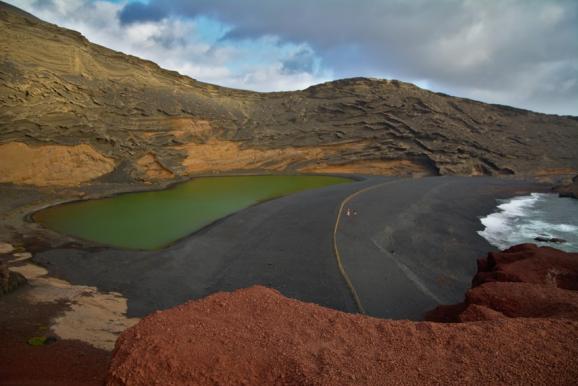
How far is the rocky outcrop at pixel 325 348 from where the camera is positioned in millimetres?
3475

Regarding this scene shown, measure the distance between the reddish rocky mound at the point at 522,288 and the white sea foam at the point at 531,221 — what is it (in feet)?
30.1

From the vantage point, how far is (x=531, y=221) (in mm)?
21578

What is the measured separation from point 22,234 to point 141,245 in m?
4.81

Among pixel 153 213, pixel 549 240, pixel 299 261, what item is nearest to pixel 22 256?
pixel 153 213

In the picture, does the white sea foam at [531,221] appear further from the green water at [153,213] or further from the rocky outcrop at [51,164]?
the rocky outcrop at [51,164]

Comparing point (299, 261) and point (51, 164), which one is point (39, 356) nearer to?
point (299, 261)

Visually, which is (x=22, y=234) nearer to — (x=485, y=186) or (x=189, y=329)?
(x=189, y=329)

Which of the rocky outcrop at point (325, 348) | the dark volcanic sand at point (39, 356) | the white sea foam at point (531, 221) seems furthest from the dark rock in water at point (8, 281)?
the white sea foam at point (531, 221)

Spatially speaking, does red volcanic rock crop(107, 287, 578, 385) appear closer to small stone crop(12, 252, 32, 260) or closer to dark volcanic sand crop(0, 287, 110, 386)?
dark volcanic sand crop(0, 287, 110, 386)

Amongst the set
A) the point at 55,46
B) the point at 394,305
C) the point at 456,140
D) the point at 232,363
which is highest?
the point at 55,46

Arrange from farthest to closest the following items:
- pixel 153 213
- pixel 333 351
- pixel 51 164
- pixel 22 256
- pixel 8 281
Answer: pixel 51 164, pixel 153 213, pixel 22 256, pixel 8 281, pixel 333 351

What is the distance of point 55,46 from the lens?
25703mm

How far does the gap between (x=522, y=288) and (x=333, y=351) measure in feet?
12.7

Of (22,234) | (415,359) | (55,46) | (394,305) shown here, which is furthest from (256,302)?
(55,46)
